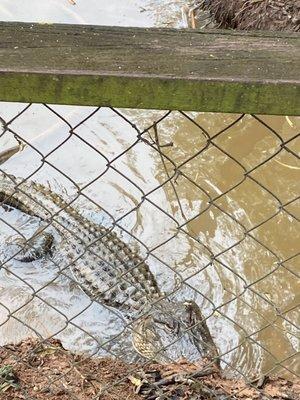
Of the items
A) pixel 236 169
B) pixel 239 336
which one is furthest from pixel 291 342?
pixel 236 169

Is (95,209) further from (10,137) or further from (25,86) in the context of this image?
(25,86)

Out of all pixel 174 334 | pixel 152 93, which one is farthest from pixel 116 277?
pixel 152 93

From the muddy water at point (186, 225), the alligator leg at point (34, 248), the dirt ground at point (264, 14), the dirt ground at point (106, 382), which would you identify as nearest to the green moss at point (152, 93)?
the dirt ground at point (106, 382)

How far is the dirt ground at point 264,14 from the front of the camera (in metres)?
4.77

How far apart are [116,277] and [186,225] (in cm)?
64

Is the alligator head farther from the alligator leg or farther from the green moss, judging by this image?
the green moss

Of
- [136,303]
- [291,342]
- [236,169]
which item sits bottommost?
[291,342]

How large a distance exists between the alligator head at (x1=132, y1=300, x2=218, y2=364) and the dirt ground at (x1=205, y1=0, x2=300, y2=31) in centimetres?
252

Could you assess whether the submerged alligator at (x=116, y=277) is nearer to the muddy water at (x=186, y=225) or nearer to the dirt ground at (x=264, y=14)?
the muddy water at (x=186, y=225)

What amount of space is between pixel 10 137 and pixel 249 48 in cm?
316

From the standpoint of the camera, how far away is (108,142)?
4.34 meters

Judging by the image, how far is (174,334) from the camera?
122 inches

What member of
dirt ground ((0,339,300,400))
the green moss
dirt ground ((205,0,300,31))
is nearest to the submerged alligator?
dirt ground ((0,339,300,400))

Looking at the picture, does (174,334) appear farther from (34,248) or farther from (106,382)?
(34,248)
